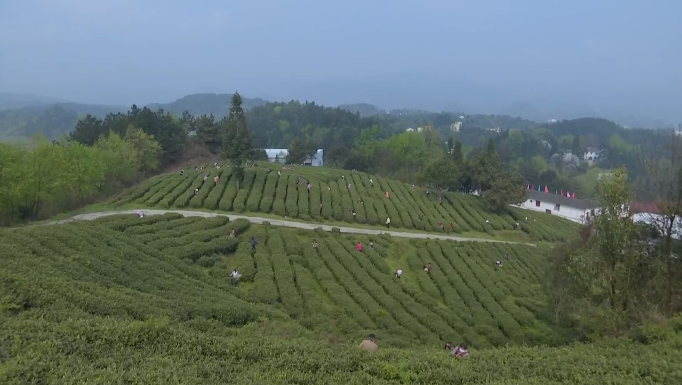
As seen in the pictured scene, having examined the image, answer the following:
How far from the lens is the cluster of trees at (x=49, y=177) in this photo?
31.4 m

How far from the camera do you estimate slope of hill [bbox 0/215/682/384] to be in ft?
33.6

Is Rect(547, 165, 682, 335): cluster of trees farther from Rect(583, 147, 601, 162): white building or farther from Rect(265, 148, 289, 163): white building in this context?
Rect(583, 147, 601, 162): white building

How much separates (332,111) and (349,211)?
120 meters

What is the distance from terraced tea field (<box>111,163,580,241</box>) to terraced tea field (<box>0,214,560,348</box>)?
6108mm

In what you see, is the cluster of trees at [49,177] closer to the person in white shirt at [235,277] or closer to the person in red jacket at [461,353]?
the person in white shirt at [235,277]

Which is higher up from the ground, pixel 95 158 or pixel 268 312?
pixel 95 158

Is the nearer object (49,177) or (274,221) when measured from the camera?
(274,221)

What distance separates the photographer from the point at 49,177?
3503cm

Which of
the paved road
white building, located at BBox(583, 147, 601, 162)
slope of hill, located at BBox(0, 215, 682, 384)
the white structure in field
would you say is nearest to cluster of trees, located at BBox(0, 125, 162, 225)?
the paved road

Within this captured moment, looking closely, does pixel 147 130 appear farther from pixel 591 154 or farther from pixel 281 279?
pixel 591 154

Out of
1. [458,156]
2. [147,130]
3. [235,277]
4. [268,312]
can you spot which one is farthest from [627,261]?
[147,130]

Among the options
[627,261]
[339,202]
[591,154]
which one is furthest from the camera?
[591,154]

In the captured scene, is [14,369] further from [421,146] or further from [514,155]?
[514,155]

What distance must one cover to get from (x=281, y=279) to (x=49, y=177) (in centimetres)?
2318
